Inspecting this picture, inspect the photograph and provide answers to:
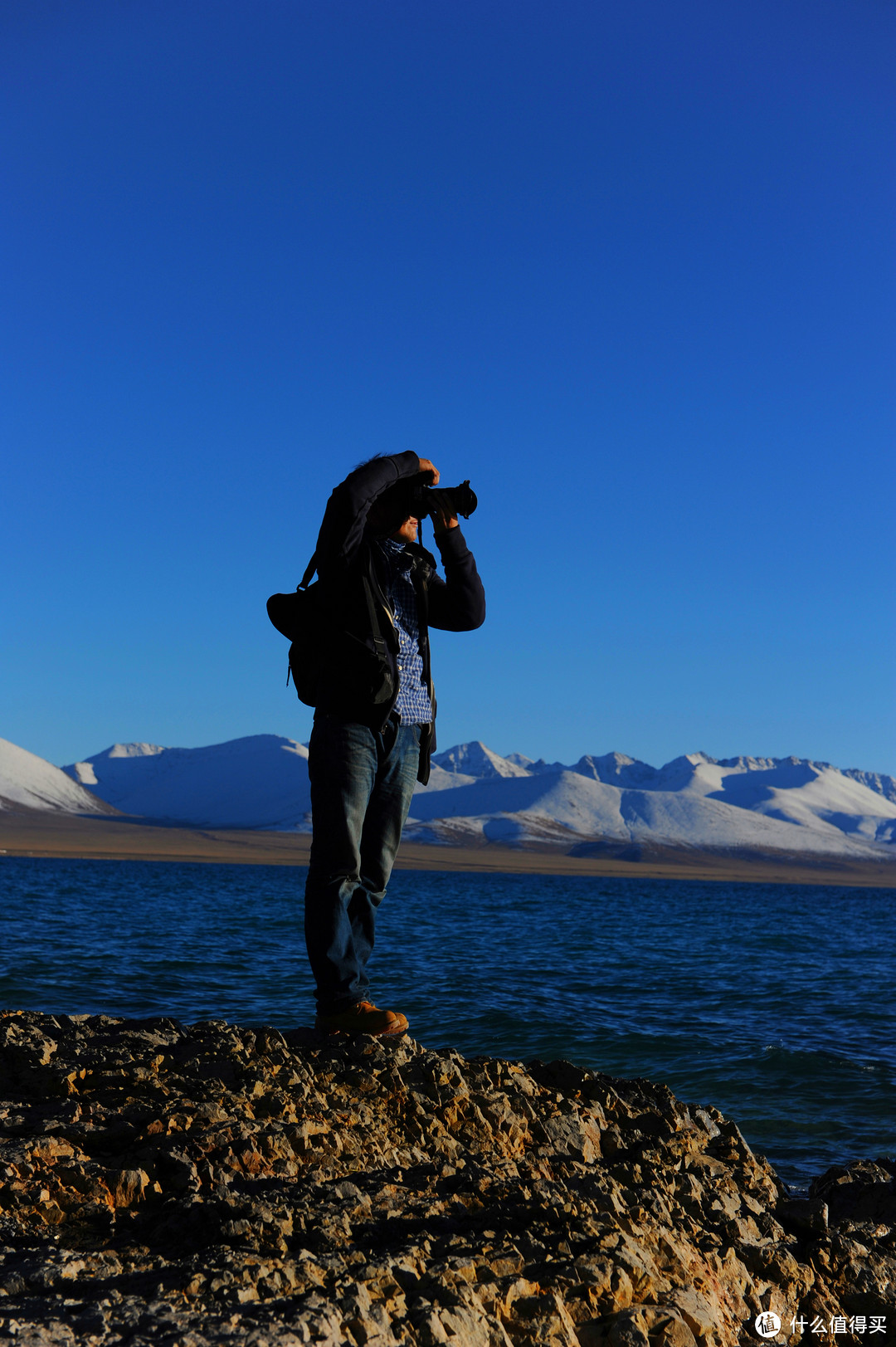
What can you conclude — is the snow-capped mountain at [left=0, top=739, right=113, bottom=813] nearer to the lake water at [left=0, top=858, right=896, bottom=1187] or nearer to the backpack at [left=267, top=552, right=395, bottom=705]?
the lake water at [left=0, top=858, right=896, bottom=1187]

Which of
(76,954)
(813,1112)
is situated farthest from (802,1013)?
(76,954)

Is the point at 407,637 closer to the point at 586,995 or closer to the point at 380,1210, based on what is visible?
the point at 380,1210

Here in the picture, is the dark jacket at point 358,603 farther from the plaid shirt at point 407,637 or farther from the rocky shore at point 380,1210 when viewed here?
the rocky shore at point 380,1210

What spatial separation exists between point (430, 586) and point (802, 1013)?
11.4 meters

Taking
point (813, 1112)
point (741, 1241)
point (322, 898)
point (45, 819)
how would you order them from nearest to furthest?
point (741, 1241)
point (322, 898)
point (813, 1112)
point (45, 819)

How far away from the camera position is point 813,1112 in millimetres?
7727

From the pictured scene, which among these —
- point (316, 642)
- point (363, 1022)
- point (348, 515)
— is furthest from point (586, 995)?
point (348, 515)

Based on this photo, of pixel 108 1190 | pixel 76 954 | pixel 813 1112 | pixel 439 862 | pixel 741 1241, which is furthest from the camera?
pixel 439 862

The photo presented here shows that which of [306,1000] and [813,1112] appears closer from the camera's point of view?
[813,1112]

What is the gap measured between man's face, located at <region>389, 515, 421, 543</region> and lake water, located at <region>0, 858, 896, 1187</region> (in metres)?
4.61

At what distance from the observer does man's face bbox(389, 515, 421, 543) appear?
4.29 meters

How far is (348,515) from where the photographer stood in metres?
3.82

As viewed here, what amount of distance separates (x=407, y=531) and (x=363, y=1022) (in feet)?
6.76

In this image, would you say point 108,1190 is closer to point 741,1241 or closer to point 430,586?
point 741,1241
